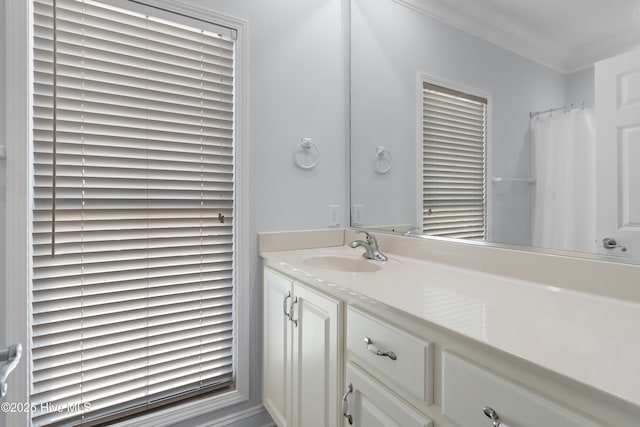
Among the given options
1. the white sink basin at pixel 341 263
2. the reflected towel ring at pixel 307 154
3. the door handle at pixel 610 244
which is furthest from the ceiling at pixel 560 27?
the white sink basin at pixel 341 263

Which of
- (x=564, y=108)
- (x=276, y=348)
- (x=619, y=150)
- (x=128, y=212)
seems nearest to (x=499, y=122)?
(x=564, y=108)

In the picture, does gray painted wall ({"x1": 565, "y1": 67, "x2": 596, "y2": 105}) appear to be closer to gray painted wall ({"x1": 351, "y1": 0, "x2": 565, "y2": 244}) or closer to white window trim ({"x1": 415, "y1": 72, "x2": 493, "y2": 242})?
gray painted wall ({"x1": 351, "y1": 0, "x2": 565, "y2": 244})

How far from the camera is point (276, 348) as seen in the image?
152 cm

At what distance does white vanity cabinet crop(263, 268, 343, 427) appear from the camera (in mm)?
1112

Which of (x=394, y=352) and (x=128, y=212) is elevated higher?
(x=128, y=212)

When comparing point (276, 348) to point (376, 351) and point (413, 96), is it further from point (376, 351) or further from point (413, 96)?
point (413, 96)

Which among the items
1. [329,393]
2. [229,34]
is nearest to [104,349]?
[329,393]

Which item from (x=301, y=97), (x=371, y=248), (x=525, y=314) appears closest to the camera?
(x=525, y=314)

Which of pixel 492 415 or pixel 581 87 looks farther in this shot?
pixel 581 87

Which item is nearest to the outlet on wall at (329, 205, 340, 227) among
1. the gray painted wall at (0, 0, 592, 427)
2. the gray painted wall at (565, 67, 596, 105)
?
the gray painted wall at (0, 0, 592, 427)

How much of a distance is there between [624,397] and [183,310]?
154 cm

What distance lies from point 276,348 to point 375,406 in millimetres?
691

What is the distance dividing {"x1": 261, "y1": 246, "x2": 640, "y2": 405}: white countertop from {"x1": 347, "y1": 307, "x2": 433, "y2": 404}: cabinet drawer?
73mm

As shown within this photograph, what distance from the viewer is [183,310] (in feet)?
5.10
